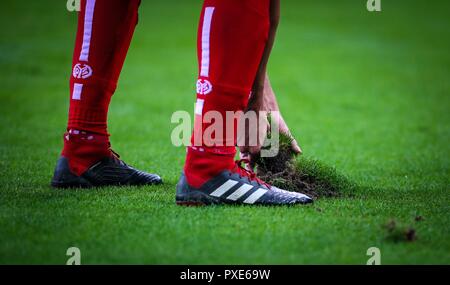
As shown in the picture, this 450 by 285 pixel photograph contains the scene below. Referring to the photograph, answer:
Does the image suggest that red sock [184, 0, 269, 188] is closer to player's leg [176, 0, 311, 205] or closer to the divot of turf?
player's leg [176, 0, 311, 205]

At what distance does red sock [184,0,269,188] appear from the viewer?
2967 millimetres

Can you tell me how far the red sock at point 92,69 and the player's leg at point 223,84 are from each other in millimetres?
606

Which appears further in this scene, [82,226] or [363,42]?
[363,42]

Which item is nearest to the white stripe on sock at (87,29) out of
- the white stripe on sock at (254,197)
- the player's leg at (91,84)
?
the player's leg at (91,84)

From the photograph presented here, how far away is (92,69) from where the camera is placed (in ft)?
11.3

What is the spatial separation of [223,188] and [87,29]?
1.07 metres

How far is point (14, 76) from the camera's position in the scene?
9.11m

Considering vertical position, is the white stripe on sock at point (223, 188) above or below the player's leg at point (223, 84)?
below

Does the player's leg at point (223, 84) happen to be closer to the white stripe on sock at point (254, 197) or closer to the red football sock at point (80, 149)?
the white stripe on sock at point (254, 197)

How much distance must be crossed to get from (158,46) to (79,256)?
10120 millimetres

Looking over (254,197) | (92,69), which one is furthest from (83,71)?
(254,197)

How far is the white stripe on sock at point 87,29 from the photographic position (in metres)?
3.44
